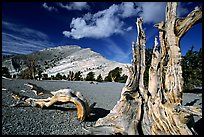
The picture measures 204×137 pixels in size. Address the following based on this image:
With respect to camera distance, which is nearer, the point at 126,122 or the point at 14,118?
the point at 126,122

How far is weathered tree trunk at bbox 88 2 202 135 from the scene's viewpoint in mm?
5559

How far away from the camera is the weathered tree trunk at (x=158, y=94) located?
5559mm

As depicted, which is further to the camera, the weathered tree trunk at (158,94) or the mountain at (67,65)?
the mountain at (67,65)

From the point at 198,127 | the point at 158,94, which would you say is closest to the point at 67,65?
the point at 198,127

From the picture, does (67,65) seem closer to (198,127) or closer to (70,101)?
(70,101)

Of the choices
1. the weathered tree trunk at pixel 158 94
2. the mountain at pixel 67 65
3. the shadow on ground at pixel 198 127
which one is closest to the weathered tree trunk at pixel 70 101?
the weathered tree trunk at pixel 158 94

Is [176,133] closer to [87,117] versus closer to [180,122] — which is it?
[180,122]

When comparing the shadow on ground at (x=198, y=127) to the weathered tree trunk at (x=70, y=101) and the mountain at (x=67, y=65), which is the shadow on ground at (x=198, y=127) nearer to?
the weathered tree trunk at (x=70, y=101)

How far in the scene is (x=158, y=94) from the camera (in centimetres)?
597

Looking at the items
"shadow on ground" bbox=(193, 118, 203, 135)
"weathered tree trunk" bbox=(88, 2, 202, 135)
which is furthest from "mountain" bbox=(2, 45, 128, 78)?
"weathered tree trunk" bbox=(88, 2, 202, 135)

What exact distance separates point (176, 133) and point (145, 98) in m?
1.46

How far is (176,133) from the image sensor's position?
5.31m

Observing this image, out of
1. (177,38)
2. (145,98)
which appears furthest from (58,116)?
(177,38)

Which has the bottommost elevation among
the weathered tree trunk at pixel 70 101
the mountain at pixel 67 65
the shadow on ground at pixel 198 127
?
the shadow on ground at pixel 198 127
